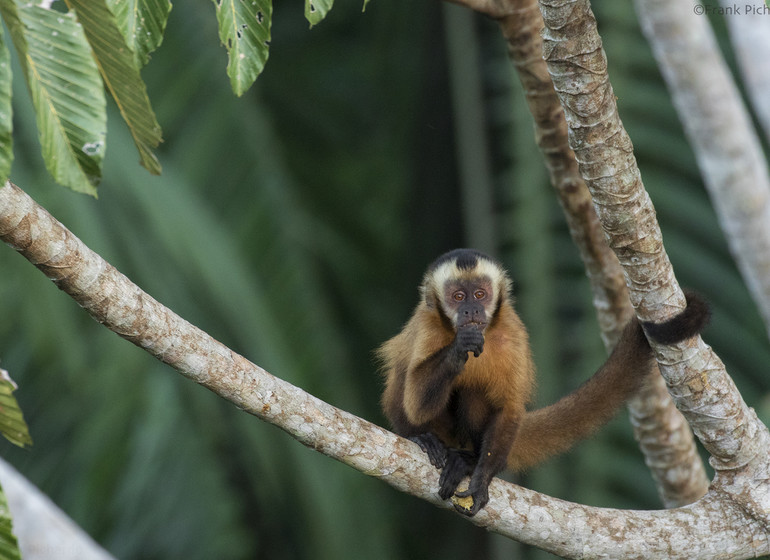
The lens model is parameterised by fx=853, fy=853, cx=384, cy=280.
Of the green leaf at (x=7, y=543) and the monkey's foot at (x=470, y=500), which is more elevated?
the green leaf at (x=7, y=543)

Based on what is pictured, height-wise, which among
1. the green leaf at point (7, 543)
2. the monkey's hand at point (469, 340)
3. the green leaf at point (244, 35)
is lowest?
the monkey's hand at point (469, 340)

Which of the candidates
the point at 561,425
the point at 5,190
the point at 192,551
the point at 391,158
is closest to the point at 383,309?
the point at 391,158

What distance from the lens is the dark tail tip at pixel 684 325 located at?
9.48 ft

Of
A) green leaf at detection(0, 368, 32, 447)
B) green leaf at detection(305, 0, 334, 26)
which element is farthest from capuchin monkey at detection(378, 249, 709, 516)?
green leaf at detection(0, 368, 32, 447)

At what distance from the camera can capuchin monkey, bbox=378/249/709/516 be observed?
332 cm

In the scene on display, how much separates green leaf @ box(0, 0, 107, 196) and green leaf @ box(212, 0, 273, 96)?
0.43 m

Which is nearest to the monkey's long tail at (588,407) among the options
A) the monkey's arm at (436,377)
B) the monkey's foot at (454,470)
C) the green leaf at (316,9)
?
the monkey's foot at (454,470)

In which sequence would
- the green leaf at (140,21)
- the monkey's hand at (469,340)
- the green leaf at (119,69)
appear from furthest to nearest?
the monkey's hand at (469,340)
the green leaf at (140,21)
the green leaf at (119,69)

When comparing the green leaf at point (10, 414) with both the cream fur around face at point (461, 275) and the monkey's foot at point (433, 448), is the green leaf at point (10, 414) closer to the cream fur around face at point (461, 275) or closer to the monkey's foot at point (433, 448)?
the monkey's foot at point (433, 448)

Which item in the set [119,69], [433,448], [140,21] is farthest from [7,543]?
[433,448]

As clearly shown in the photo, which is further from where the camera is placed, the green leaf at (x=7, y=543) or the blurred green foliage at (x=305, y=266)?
the blurred green foliage at (x=305, y=266)

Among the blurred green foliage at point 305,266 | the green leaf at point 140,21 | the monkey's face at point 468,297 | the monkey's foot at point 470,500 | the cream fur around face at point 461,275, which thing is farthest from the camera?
the blurred green foliage at point 305,266

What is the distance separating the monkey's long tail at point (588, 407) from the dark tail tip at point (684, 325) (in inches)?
3.4

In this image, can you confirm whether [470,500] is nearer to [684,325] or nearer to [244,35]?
[684,325]
